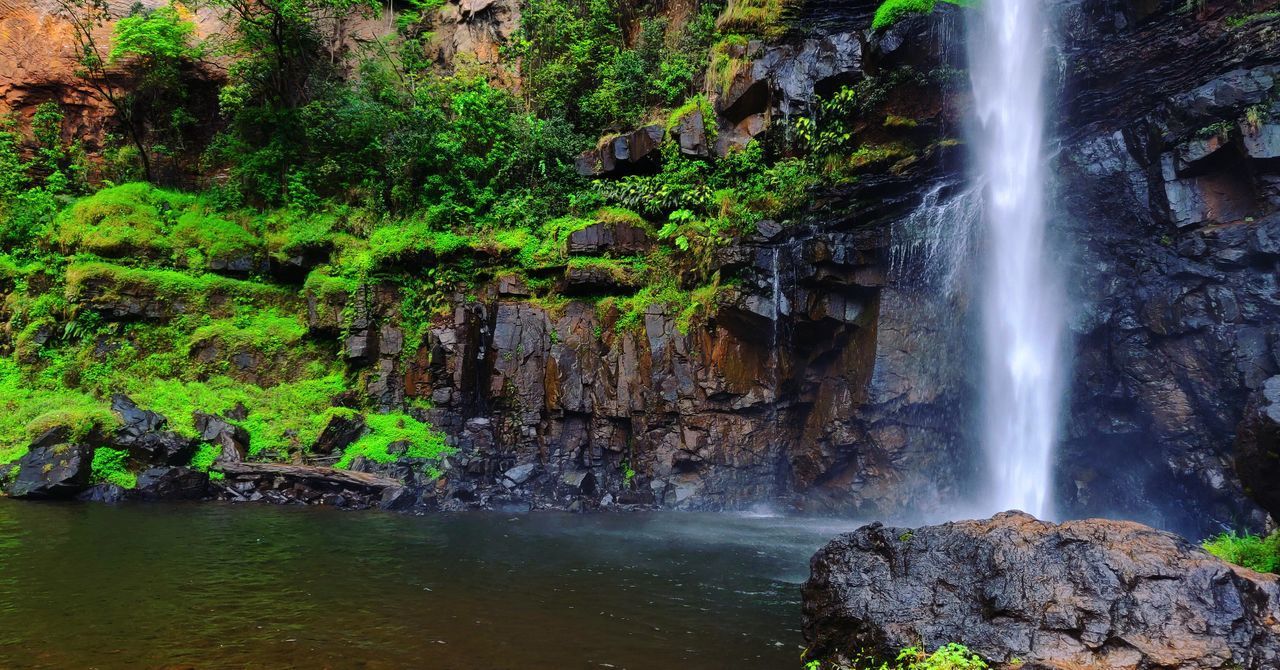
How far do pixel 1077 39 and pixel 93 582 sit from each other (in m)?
23.0

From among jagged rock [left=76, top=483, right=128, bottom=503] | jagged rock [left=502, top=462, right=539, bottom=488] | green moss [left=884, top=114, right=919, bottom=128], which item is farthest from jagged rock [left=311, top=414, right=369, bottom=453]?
green moss [left=884, top=114, right=919, bottom=128]

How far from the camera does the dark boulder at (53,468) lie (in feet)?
47.7

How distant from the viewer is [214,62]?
28406mm

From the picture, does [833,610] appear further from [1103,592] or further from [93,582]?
[93,582]

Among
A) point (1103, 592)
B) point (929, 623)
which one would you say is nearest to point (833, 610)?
point (929, 623)

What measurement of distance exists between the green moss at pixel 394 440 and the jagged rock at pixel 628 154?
10098 millimetres

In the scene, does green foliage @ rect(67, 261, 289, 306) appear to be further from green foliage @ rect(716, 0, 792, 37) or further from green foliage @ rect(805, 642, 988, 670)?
green foliage @ rect(805, 642, 988, 670)

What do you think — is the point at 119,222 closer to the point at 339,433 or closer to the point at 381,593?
the point at 339,433

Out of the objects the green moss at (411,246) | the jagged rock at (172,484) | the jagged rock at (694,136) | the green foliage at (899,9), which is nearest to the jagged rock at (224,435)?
the jagged rock at (172,484)

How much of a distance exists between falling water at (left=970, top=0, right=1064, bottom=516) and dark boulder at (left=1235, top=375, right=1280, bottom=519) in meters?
9.22

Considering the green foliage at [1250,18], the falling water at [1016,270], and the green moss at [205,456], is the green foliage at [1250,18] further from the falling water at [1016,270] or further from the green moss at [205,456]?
the green moss at [205,456]

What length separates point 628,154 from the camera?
73.0 ft

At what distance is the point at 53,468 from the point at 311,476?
17.2 feet

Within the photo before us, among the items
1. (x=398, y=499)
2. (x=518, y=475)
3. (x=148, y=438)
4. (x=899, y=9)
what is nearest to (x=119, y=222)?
(x=148, y=438)
